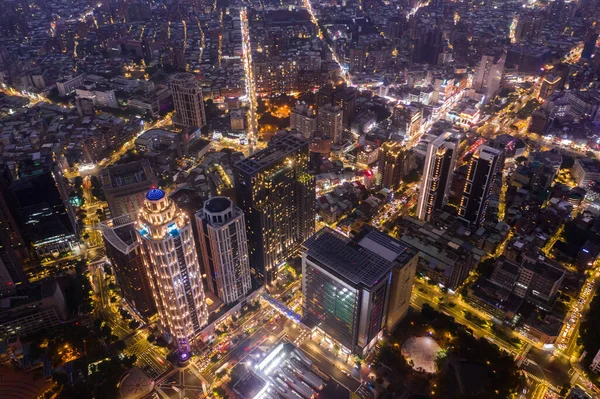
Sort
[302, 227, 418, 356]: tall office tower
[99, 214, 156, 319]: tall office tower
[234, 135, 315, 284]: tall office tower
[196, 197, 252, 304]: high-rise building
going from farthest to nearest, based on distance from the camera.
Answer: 1. [234, 135, 315, 284]: tall office tower
2. [99, 214, 156, 319]: tall office tower
3. [196, 197, 252, 304]: high-rise building
4. [302, 227, 418, 356]: tall office tower

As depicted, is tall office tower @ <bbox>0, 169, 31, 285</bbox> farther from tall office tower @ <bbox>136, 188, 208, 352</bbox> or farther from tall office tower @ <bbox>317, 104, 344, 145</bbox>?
tall office tower @ <bbox>317, 104, 344, 145</bbox>

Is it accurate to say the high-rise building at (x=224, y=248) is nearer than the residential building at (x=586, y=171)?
Yes

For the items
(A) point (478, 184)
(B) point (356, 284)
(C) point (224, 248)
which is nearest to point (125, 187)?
(C) point (224, 248)

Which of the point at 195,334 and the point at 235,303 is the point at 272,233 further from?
the point at 195,334

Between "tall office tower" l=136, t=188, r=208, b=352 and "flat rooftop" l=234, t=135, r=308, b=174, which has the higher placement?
"flat rooftop" l=234, t=135, r=308, b=174

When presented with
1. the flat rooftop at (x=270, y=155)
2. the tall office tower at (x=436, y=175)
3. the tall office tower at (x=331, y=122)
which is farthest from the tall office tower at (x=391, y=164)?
the flat rooftop at (x=270, y=155)

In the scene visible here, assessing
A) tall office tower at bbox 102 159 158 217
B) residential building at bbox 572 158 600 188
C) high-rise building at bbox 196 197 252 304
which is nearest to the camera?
high-rise building at bbox 196 197 252 304

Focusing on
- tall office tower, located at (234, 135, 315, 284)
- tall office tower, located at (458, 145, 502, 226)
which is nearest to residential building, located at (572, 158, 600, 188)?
tall office tower, located at (458, 145, 502, 226)

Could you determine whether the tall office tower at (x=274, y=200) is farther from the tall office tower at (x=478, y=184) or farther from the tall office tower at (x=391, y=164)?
the tall office tower at (x=478, y=184)
